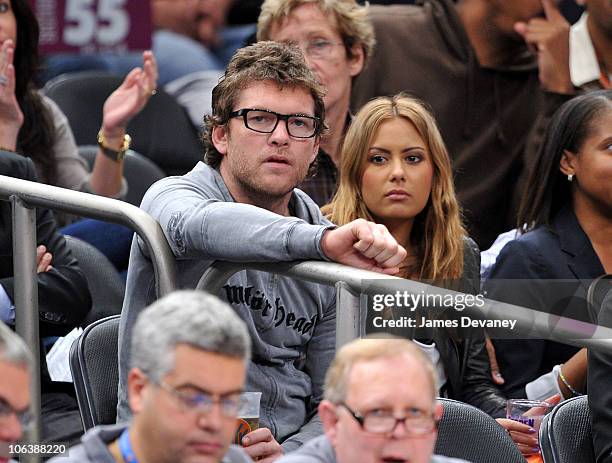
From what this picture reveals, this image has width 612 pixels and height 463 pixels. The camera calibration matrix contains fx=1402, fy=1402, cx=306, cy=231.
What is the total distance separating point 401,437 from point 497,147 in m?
3.32

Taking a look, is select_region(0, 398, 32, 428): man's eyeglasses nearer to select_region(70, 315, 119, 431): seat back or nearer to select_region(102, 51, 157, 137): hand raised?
select_region(70, 315, 119, 431): seat back

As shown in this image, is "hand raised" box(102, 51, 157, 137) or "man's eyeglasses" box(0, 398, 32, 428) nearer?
"man's eyeglasses" box(0, 398, 32, 428)

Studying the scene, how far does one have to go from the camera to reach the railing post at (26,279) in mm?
3504

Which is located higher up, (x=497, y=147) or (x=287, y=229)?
(x=287, y=229)

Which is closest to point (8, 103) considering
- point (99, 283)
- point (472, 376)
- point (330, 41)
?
point (99, 283)

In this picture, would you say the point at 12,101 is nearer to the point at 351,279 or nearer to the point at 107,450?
the point at 351,279

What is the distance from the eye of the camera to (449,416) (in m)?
3.55

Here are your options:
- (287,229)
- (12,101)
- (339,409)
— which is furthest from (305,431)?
(12,101)

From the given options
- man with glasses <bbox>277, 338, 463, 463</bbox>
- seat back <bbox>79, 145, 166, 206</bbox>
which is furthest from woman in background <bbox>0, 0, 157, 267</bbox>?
man with glasses <bbox>277, 338, 463, 463</bbox>

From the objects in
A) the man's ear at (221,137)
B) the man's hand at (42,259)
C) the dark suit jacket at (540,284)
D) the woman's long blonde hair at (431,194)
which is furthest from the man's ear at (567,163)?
the man's hand at (42,259)

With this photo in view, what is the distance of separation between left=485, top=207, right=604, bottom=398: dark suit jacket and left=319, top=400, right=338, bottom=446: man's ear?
1.55 meters

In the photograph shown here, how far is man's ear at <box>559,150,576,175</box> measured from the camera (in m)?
4.56

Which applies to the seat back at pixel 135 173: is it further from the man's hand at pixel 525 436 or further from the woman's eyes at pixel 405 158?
the man's hand at pixel 525 436

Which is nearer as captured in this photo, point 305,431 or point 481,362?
point 305,431
